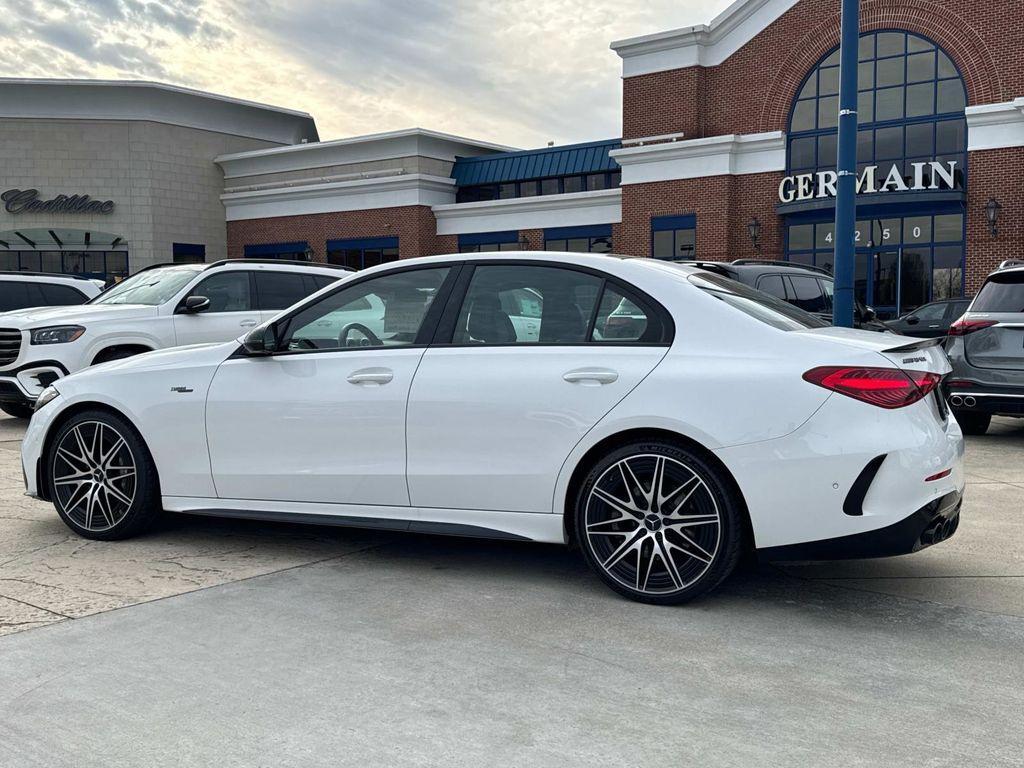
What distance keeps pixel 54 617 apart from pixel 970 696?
143 inches

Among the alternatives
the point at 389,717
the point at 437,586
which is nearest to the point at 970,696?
the point at 389,717

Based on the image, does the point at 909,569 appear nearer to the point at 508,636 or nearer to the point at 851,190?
the point at 508,636

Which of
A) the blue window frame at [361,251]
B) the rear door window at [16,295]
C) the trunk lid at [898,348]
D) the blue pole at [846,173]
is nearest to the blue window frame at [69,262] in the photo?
the blue window frame at [361,251]

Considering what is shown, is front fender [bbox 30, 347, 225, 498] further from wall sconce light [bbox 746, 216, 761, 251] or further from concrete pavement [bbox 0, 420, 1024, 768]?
wall sconce light [bbox 746, 216, 761, 251]

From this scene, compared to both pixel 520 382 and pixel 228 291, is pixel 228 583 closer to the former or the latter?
pixel 520 382

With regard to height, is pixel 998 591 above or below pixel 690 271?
below

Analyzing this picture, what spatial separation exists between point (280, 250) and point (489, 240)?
31.4 feet

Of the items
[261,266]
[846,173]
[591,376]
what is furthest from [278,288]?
[591,376]

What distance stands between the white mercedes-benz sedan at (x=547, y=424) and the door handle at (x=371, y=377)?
0.4 inches

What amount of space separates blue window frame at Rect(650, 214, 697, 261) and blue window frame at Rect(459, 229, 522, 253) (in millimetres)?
5788

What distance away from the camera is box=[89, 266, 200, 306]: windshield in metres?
11.1

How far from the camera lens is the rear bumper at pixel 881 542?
13.5ft

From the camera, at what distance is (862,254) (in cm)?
2695

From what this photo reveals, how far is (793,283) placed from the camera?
1184cm
